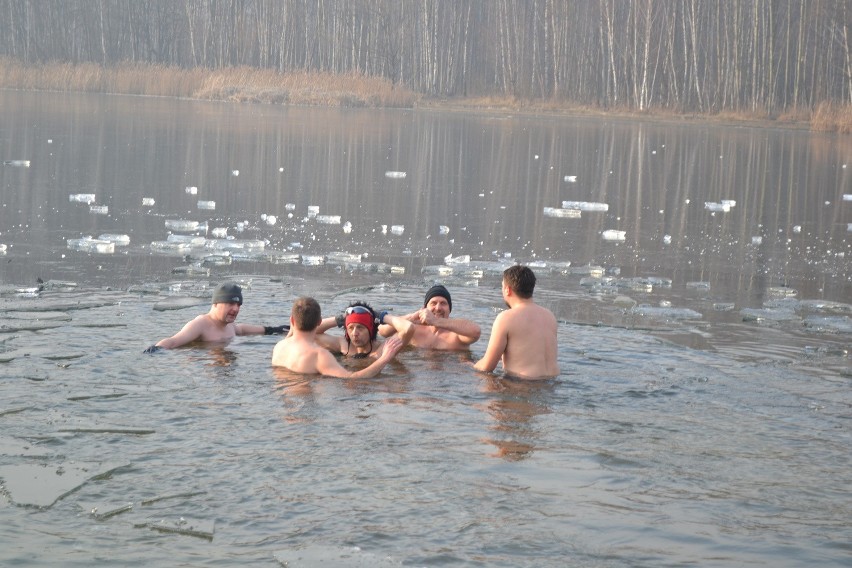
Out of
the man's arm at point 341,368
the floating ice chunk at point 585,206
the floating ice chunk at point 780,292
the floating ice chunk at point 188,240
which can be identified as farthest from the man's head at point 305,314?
the floating ice chunk at point 585,206

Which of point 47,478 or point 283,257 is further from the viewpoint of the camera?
point 283,257

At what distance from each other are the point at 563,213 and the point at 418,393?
10670mm

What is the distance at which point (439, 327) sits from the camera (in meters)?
9.64

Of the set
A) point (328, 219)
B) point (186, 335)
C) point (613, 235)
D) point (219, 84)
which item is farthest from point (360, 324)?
point (219, 84)

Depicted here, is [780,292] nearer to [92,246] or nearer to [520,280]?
[520,280]

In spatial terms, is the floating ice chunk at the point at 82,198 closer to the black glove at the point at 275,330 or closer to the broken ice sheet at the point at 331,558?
the black glove at the point at 275,330

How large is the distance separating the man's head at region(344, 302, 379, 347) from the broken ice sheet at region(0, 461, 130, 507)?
10.6 ft

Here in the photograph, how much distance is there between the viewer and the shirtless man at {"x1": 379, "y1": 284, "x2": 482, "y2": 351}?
9.37 meters

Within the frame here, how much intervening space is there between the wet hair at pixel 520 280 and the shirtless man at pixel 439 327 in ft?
2.69

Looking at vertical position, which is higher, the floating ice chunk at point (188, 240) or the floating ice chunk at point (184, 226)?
the floating ice chunk at point (184, 226)

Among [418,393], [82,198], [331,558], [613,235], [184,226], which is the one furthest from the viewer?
[82,198]

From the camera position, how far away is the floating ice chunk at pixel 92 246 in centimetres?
1312

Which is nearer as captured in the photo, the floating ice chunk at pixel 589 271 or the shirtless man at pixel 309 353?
the shirtless man at pixel 309 353

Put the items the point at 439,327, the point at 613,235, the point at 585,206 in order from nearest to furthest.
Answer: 1. the point at 439,327
2. the point at 613,235
3. the point at 585,206
